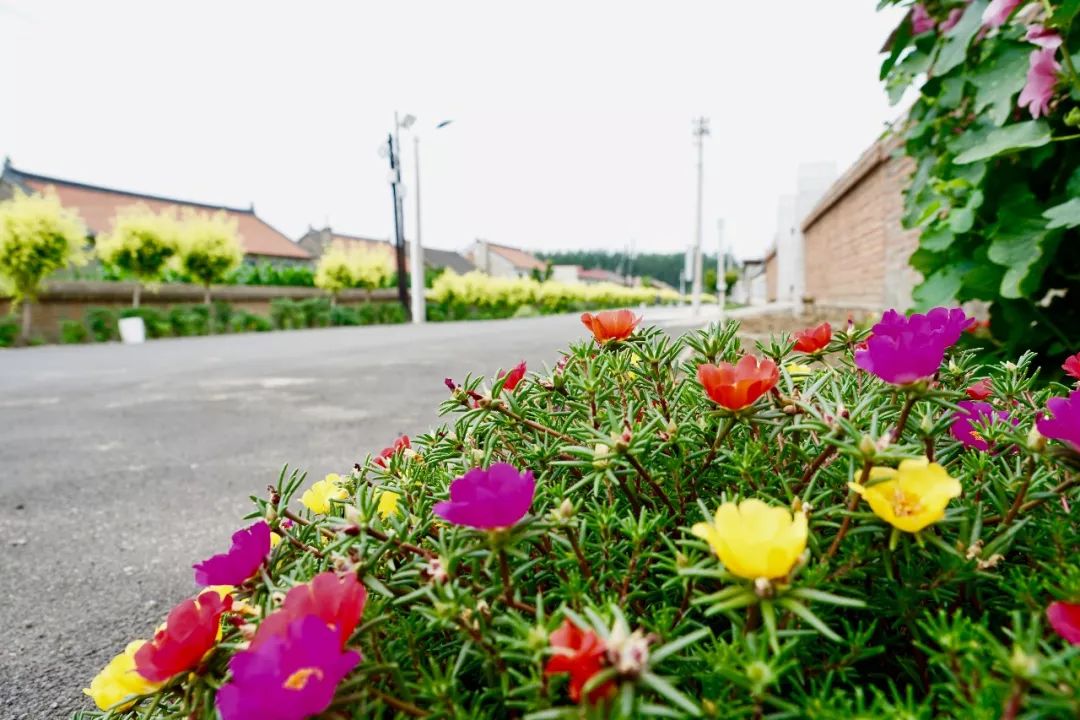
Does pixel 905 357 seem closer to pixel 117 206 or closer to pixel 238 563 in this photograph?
pixel 238 563

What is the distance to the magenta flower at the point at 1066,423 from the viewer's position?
60 cm

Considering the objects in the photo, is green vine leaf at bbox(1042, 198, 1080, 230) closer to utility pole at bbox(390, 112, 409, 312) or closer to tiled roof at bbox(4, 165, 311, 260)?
utility pole at bbox(390, 112, 409, 312)

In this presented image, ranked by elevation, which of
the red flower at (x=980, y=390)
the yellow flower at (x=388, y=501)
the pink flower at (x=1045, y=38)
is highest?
the pink flower at (x=1045, y=38)

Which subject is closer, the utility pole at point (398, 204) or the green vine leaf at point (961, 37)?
the green vine leaf at point (961, 37)

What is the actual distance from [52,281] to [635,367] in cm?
1952

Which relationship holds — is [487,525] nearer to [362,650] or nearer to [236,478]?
[362,650]

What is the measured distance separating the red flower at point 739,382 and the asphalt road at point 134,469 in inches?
44.2

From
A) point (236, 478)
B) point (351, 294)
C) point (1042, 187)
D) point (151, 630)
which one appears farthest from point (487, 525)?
point (351, 294)

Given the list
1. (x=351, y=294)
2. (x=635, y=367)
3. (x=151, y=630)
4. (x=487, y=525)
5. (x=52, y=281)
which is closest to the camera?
(x=487, y=525)

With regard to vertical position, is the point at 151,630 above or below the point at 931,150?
below

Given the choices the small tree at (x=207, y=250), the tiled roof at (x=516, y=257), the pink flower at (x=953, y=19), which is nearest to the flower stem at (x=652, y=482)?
the pink flower at (x=953, y=19)

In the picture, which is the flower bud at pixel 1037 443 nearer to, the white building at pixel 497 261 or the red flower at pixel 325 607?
the red flower at pixel 325 607

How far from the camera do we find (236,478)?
3.09 meters

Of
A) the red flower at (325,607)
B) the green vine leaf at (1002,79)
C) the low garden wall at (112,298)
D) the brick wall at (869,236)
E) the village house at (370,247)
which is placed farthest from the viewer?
the village house at (370,247)
